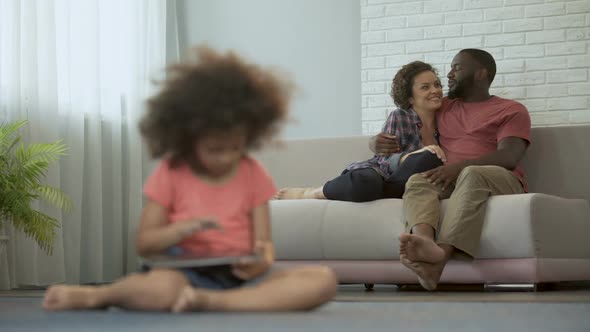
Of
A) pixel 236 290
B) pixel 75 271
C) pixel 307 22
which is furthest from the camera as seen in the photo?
pixel 307 22

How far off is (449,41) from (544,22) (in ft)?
1.69

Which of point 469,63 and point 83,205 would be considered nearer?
point 469,63

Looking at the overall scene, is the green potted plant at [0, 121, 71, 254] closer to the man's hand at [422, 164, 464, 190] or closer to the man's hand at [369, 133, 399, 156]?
the man's hand at [369, 133, 399, 156]

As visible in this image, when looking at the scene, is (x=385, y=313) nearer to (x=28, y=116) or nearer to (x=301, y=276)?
(x=301, y=276)

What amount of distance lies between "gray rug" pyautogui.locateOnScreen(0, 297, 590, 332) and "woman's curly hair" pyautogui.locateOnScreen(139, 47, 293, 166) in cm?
30

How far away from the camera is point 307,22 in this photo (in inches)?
231

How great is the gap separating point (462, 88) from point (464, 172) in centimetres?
70

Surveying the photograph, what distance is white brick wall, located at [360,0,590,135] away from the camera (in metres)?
5.02

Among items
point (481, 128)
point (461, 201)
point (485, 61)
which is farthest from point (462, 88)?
point (461, 201)

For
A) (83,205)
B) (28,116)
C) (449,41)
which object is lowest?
(83,205)

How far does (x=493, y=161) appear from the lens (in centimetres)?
362

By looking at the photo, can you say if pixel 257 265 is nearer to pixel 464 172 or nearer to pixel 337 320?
pixel 337 320

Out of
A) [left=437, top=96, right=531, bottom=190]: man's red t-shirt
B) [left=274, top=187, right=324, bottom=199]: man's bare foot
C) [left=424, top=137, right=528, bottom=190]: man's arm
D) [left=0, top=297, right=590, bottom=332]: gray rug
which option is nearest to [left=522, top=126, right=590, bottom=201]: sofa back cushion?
[left=437, top=96, right=531, bottom=190]: man's red t-shirt

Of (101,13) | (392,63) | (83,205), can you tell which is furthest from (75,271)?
(392,63)
